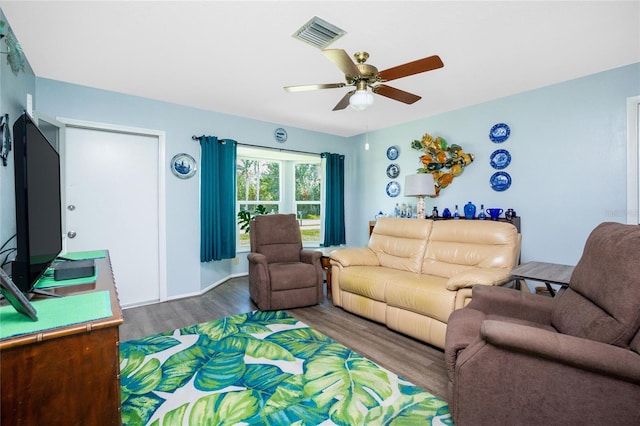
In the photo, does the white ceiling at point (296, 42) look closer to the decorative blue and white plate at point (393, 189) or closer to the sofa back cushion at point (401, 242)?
the sofa back cushion at point (401, 242)

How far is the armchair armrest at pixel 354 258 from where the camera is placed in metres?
3.33

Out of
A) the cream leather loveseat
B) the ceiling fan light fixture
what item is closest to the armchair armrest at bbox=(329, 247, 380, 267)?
the cream leather loveseat

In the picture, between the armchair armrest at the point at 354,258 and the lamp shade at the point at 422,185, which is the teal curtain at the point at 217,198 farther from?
the lamp shade at the point at 422,185

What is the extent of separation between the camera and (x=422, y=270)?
122 inches

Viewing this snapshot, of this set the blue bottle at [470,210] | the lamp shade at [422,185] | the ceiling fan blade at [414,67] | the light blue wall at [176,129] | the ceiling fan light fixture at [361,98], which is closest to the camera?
the ceiling fan blade at [414,67]

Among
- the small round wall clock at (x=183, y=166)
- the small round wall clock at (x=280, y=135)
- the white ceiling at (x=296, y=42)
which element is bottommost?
the small round wall clock at (x=183, y=166)

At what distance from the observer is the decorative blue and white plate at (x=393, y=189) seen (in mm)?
4941

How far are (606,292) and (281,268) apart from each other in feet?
8.95

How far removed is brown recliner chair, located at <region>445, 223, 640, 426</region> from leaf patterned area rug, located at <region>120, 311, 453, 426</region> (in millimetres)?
403

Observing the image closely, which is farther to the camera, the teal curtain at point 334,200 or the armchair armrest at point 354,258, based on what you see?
the teal curtain at point 334,200

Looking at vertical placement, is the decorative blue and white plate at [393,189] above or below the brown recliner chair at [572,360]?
above

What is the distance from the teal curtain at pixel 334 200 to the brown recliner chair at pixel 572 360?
3860mm

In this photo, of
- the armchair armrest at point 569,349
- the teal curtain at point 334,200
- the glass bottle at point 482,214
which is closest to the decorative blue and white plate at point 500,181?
the glass bottle at point 482,214

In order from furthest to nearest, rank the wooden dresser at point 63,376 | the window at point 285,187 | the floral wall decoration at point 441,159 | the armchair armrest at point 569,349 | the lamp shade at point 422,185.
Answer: the window at point 285,187 → the floral wall decoration at point 441,159 → the lamp shade at point 422,185 → the armchair armrest at point 569,349 → the wooden dresser at point 63,376
